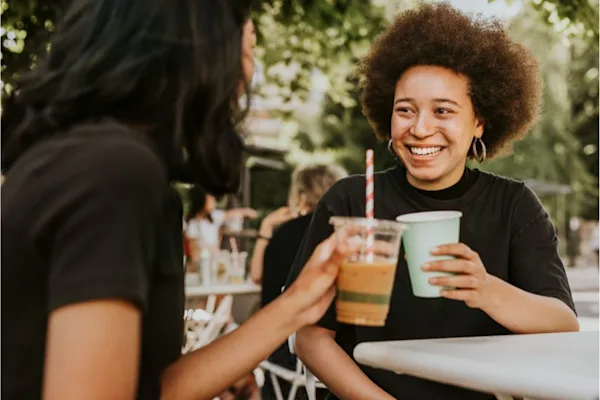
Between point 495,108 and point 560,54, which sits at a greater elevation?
point 560,54

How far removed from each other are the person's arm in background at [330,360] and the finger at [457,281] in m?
0.37

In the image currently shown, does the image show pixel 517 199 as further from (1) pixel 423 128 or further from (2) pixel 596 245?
(2) pixel 596 245

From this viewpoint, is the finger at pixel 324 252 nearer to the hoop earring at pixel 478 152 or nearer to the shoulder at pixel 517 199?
the shoulder at pixel 517 199

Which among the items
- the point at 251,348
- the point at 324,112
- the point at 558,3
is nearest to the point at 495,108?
the point at 251,348

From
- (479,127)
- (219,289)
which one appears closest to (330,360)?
(479,127)

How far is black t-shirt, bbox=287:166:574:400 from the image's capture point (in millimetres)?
2295

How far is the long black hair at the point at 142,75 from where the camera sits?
1.25m

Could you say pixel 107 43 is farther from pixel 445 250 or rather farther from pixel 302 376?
pixel 302 376

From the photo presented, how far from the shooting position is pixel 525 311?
2129mm

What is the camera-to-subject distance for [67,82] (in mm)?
1259

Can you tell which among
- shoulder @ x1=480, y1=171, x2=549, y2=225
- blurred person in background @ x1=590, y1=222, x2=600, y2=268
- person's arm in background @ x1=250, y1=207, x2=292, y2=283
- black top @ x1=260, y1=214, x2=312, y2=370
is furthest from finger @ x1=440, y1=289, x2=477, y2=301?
blurred person in background @ x1=590, y1=222, x2=600, y2=268

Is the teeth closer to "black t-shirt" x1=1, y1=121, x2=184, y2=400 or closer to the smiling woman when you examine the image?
the smiling woman

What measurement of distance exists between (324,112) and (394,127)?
2367cm

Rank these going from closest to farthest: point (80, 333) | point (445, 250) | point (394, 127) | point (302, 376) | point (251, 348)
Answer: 1. point (80, 333)
2. point (251, 348)
3. point (445, 250)
4. point (394, 127)
5. point (302, 376)
